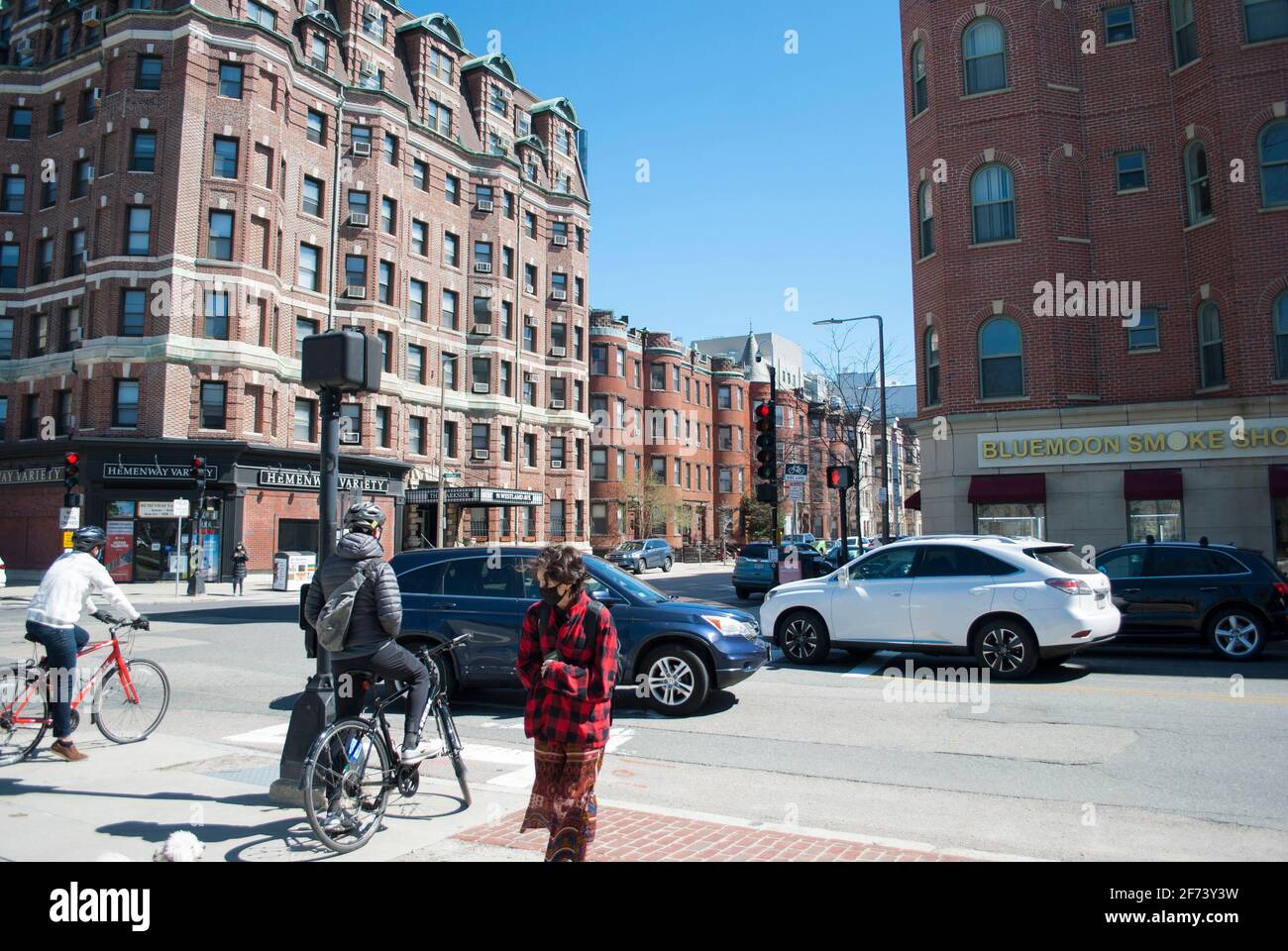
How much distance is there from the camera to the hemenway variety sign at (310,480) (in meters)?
34.1

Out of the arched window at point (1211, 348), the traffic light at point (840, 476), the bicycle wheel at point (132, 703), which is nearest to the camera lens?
the bicycle wheel at point (132, 703)

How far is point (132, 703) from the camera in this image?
26.1ft

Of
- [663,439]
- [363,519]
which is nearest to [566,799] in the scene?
[363,519]

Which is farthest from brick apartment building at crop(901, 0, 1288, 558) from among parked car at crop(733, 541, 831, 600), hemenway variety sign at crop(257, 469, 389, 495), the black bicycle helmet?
hemenway variety sign at crop(257, 469, 389, 495)

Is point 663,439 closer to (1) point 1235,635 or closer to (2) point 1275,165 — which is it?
(2) point 1275,165

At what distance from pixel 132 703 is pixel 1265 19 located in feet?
81.5

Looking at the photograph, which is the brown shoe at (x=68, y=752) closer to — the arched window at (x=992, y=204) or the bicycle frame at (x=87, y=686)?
the bicycle frame at (x=87, y=686)

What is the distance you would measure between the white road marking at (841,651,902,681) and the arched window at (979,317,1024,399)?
33.4ft

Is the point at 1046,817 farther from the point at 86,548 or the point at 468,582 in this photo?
the point at 86,548

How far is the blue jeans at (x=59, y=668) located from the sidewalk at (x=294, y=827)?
393 millimetres

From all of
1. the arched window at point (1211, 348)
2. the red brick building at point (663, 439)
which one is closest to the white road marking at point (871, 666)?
the arched window at point (1211, 348)
